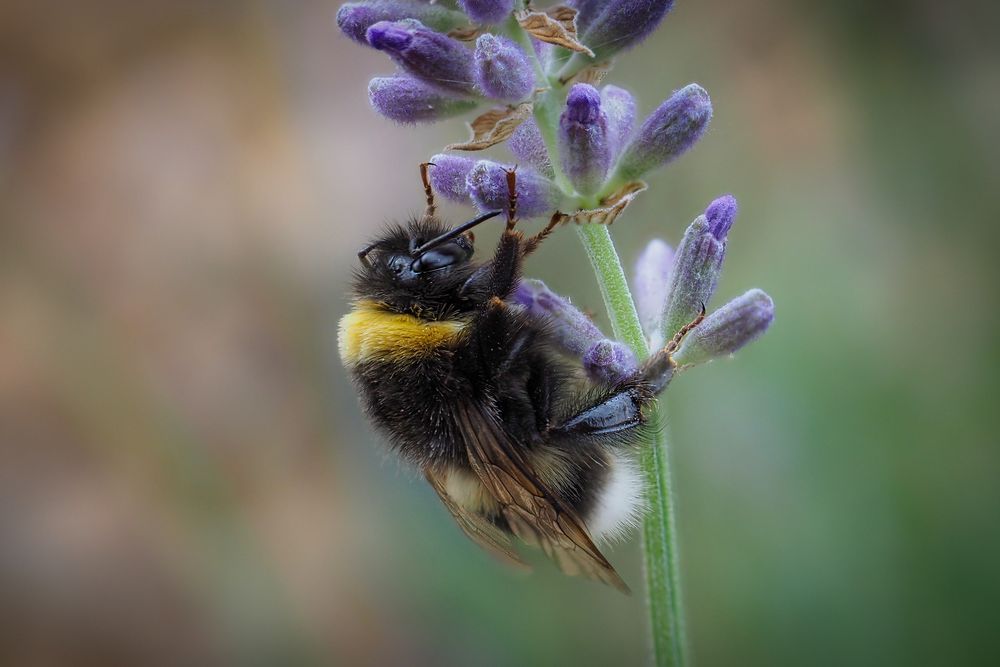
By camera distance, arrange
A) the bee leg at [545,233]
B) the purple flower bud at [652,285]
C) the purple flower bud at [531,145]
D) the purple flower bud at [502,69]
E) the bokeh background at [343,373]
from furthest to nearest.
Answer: the bokeh background at [343,373], the purple flower bud at [652,285], the purple flower bud at [531,145], the bee leg at [545,233], the purple flower bud at [502,69]

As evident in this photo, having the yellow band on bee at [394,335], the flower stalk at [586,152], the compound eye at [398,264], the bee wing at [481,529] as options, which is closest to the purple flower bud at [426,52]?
the flower stalk at [586,152]

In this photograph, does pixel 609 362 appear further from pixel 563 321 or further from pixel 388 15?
pixel 388 15

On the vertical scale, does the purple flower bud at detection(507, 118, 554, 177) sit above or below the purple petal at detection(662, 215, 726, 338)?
above

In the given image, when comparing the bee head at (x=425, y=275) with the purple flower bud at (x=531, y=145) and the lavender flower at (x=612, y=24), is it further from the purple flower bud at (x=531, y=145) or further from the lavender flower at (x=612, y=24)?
the lavender flower at (x=612, y=24)

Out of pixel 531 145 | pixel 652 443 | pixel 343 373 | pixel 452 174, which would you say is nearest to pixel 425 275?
pixel 452 174

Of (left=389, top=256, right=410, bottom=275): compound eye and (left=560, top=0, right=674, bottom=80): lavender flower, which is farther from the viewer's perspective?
(left=389, top=256, right=410, bottom=275): compound eye

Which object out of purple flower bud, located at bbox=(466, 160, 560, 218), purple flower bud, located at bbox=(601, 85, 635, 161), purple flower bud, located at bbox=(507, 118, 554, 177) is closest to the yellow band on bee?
purple flower bud, located at bbox=(466, 160, 560, 218)

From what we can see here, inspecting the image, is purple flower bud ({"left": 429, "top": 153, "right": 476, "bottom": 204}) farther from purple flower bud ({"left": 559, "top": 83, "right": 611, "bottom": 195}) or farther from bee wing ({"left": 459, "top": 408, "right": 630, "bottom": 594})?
bee wing ({"left": 459, "top": 408, "right": 630, "bottom": 594})

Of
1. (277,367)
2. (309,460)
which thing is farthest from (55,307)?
(309,460)
